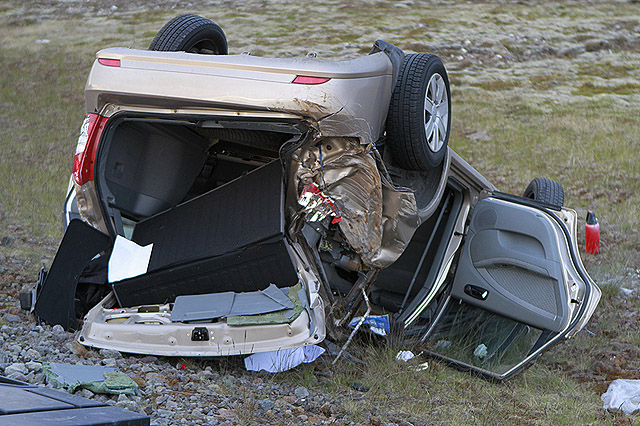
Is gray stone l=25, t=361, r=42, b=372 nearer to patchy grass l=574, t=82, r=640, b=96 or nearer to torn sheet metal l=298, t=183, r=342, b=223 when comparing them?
torn sheet metal l=298, t=183, r=342, b=223

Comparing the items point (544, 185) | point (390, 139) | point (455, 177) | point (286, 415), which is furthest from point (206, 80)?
point (544, 185)

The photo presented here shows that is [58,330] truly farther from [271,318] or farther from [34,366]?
[271,318]

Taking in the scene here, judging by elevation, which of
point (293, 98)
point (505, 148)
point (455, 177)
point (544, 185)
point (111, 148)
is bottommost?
point (505, 148)

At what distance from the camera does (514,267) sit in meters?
5.33

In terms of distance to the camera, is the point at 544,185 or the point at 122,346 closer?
the point at 122,346

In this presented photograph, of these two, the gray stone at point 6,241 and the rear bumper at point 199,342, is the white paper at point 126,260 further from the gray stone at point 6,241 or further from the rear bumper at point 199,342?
the gray stone at point 6,241

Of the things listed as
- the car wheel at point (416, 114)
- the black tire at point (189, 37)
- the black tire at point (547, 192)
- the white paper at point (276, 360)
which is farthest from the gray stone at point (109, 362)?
the black tire at point (547, 192)

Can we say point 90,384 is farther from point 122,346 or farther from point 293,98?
point 293,98

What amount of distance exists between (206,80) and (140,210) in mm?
1281

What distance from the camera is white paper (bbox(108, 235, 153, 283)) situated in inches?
175

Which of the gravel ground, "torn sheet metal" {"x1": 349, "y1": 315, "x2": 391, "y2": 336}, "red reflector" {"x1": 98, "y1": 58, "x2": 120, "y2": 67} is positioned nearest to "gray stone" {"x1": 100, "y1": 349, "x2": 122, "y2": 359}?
the gravel ground

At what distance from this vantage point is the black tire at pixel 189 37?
510cm

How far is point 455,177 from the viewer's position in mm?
5449

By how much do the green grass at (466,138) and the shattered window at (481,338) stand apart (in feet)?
0.74
